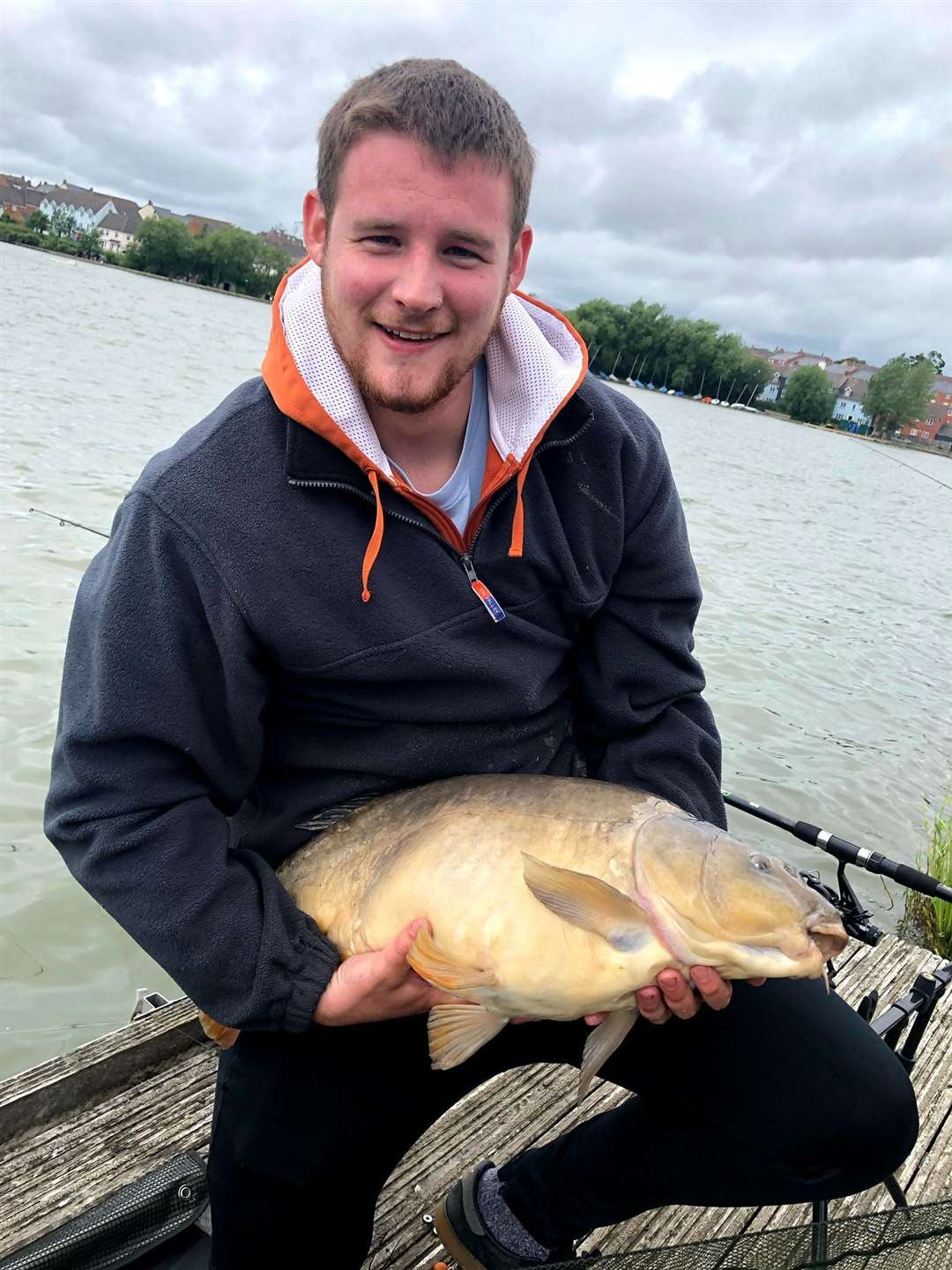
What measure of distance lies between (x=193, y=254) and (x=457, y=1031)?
86.1 meters

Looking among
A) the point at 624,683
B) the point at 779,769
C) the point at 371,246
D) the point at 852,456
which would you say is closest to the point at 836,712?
the point at 779,769

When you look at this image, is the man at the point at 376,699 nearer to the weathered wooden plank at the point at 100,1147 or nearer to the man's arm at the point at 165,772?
the man's arm at the point at 165,772

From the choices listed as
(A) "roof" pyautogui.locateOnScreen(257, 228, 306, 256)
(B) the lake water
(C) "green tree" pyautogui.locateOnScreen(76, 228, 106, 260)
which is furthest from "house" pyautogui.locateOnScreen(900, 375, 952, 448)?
(B) the lake water

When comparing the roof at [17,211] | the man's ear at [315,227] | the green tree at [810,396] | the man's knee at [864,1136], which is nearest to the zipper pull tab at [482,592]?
the man's ear at [315,227]

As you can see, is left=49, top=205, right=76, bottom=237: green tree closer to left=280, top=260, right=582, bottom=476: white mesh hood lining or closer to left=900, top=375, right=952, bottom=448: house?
left=900, top=375, right=952, bottom=448: house

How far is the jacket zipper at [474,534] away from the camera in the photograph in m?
→ 1.91

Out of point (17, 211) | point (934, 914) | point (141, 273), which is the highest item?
point (17, 211)

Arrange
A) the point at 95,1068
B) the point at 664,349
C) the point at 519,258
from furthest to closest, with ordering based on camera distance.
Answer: the point at 664,349
the point at 95,1068
the point at 519,258

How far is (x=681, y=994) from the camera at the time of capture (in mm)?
1722

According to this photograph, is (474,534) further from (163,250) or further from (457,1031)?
(163,250)

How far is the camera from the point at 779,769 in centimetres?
742

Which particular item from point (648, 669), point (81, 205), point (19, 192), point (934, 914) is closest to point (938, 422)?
point (81, 205)

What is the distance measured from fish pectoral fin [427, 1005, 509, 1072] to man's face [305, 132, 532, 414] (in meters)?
1.16

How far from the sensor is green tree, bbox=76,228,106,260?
8450cm
